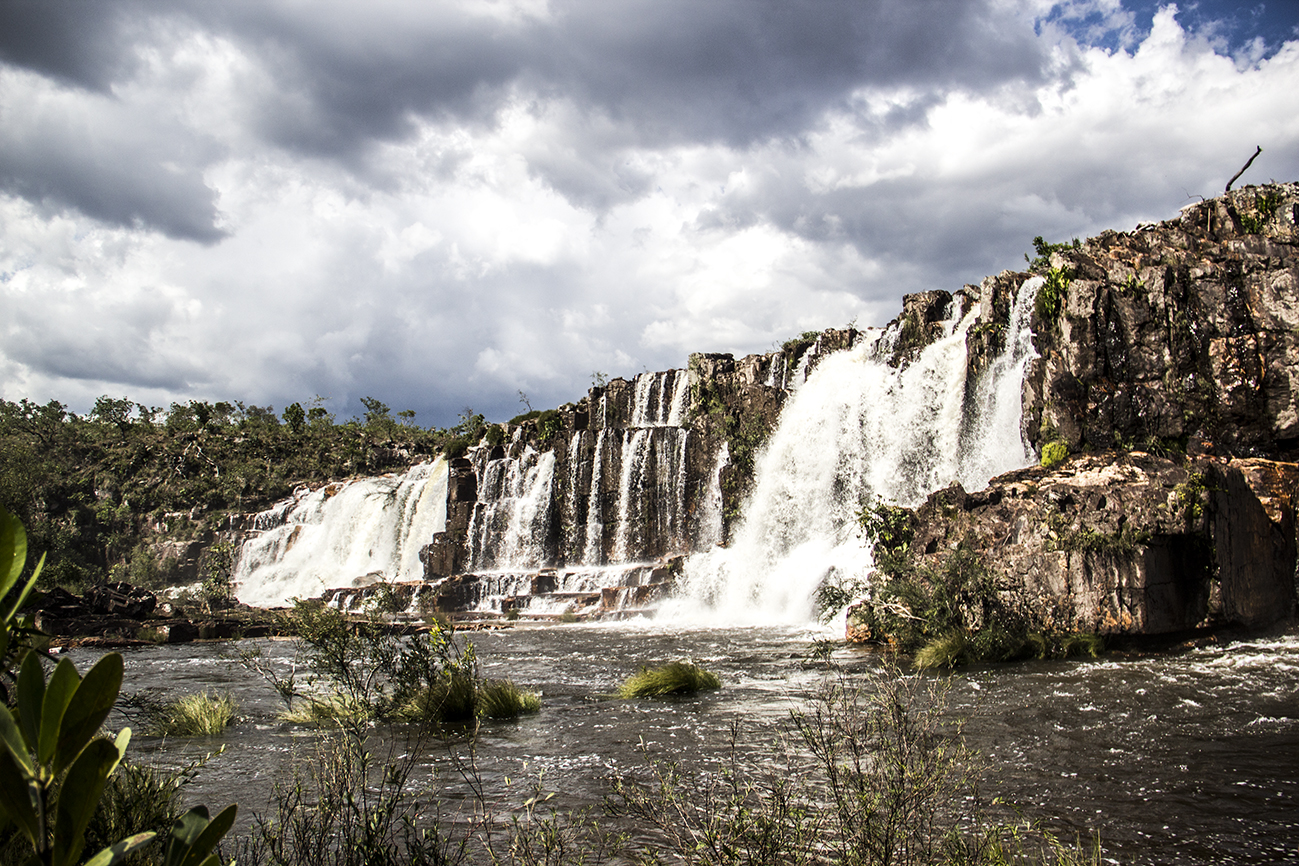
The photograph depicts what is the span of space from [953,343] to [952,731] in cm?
2109

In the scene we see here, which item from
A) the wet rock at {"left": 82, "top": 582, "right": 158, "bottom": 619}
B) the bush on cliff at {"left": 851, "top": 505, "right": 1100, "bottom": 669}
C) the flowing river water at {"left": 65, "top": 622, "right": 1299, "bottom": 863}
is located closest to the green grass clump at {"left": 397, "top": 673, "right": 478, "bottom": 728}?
the flowing river water at {"left": 65, "top": 622, "right": 1299, "bottom": 863}

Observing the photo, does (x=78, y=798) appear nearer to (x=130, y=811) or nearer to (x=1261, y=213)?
(x=130, y=811)

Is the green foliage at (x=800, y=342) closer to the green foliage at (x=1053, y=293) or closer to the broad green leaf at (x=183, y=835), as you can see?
the green foliage at (x=1053, y=293)

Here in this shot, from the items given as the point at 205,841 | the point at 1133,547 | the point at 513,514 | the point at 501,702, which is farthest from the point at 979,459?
the point at 513,514

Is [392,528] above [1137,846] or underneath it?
above

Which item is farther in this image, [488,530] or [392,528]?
[392,528]

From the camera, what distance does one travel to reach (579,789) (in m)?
6.92

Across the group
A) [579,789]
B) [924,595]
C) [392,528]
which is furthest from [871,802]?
[392,528]

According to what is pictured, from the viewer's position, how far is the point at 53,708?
44.4 inches

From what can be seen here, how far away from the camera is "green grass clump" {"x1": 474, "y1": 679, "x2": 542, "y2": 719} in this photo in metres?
10.3

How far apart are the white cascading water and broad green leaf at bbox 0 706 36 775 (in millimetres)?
45560

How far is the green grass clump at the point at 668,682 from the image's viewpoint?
1166 cm

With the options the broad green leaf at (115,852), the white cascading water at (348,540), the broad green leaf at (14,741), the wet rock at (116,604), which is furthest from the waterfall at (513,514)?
the broad green leaf at (14,741)

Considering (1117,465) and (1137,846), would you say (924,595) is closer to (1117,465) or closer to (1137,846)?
(1117,465)
